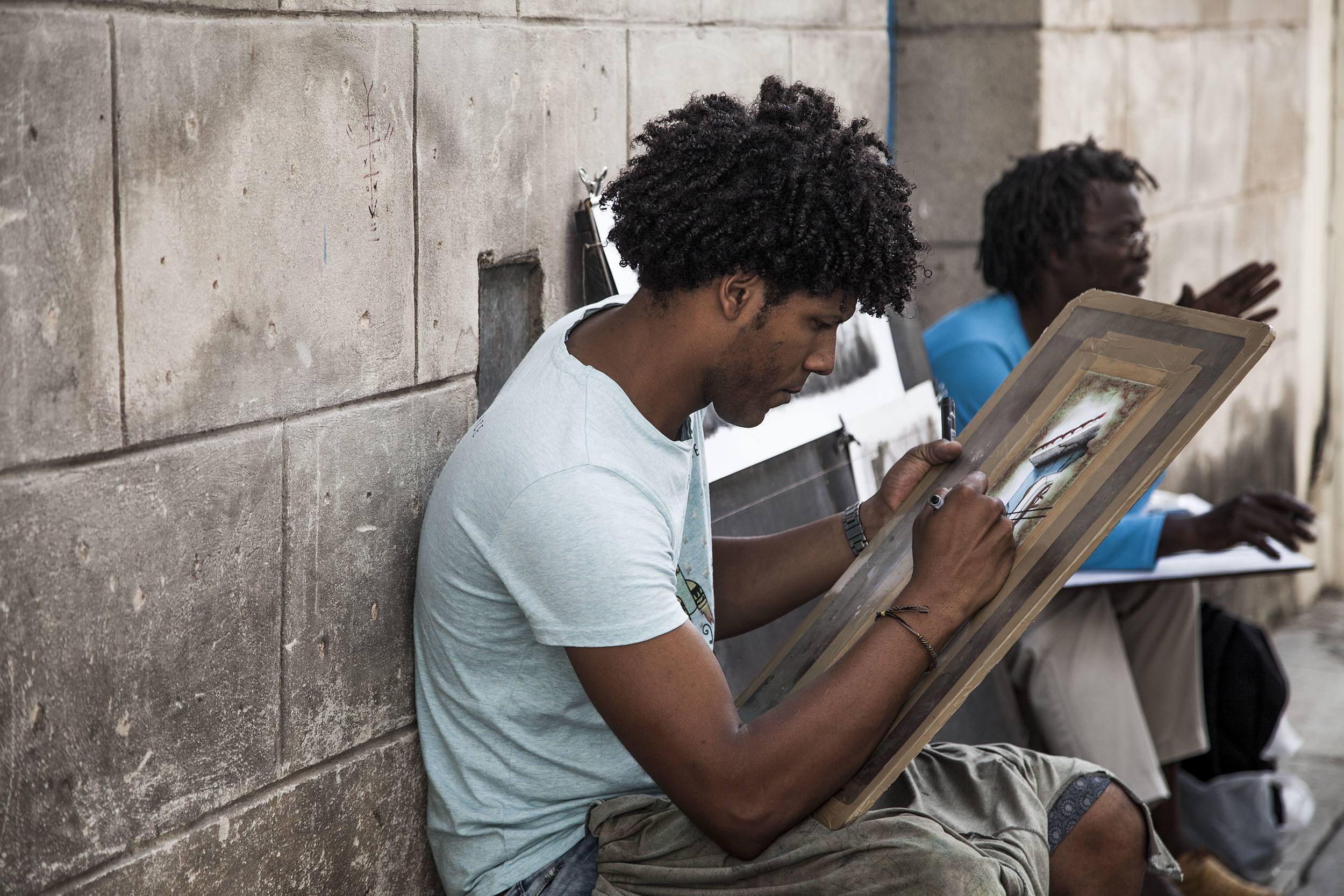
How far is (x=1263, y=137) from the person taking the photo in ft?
17.8

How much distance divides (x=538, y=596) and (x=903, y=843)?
1.87 ft

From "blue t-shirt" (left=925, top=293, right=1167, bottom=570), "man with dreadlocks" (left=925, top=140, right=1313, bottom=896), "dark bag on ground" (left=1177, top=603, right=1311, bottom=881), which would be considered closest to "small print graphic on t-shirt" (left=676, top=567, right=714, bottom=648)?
"blue t-shirt" (left=925, top=293, right=1167, bottom=570)

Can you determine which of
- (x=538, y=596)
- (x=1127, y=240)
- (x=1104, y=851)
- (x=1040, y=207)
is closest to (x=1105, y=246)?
(x=1127, y=240)

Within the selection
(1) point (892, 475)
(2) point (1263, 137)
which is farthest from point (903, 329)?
(2) point (1263, 137)

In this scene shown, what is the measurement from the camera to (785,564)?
2385mm

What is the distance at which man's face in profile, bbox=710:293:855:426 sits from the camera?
192cm

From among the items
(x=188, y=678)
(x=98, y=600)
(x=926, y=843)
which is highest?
(x=98, y=600)

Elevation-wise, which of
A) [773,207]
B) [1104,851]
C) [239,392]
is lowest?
[1104,851]

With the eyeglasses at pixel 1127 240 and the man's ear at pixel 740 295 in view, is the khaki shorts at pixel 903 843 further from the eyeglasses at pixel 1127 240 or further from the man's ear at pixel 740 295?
the eyeglasses at pixel 1127 240

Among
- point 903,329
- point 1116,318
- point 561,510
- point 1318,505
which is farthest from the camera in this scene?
point 1318,505

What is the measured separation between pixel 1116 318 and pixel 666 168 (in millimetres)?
762

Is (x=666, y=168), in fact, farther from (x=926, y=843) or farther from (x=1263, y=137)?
(x=1263, y=137)

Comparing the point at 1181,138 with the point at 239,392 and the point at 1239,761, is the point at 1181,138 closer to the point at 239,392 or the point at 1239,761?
the point at 1239,761

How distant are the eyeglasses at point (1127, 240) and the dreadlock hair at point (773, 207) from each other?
158 centimetres
